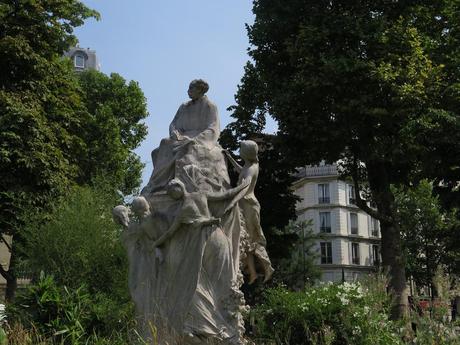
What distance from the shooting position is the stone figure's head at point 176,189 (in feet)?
27.8

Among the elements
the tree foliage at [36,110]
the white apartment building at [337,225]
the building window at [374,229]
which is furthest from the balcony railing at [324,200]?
the tree foliage at [36,110]

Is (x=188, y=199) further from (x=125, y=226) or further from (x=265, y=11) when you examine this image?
(x=265, y=11)

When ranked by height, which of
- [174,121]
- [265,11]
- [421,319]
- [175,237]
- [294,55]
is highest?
[265,11]

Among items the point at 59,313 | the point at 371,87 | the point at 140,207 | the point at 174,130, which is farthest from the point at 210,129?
the point at 371,87

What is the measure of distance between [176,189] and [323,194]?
192ft

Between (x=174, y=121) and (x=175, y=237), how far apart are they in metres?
2.11

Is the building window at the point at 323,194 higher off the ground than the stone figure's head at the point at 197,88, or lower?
higher

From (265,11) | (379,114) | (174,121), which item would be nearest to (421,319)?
(174,121)

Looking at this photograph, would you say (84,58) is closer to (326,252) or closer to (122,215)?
(326,252)

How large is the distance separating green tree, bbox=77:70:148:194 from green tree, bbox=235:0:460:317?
9.95 metres

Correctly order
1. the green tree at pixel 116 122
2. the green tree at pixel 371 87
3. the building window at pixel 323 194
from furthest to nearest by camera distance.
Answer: the building window at pixel 323 194 < the green tree at pixel 116 122 < the green tree at pixel 371 87

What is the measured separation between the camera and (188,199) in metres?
8.41

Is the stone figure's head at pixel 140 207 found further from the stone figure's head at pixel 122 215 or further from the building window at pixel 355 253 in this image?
the building window at pixel 355 253

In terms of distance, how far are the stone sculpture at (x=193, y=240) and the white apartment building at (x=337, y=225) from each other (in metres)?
54.9
